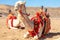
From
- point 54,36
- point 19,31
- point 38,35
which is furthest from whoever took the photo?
point 19,31

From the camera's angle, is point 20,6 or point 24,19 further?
point 20,6

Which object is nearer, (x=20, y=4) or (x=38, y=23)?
(x=20, y=4)

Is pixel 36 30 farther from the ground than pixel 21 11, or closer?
closer

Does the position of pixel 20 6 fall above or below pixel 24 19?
above

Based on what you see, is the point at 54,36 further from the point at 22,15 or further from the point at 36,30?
the point at 22,15

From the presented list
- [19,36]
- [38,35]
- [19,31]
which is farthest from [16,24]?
[38,35]

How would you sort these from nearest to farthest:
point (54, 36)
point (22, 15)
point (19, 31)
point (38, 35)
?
point (22, 15)
point (38, 35)
point (54, 36)
point (19, 31)

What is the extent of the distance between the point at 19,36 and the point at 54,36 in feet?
5.42

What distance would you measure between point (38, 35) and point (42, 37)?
19.4 inches

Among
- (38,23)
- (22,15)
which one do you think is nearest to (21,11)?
(22,15)

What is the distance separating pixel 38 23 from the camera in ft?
41.2

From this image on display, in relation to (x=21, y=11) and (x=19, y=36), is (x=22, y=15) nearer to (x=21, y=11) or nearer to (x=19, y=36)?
(x=21, y=11)

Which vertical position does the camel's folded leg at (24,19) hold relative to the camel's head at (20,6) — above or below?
below

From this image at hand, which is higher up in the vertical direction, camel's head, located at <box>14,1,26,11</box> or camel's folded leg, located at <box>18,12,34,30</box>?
camel's head, located at <box>14,1,26,11</box>
